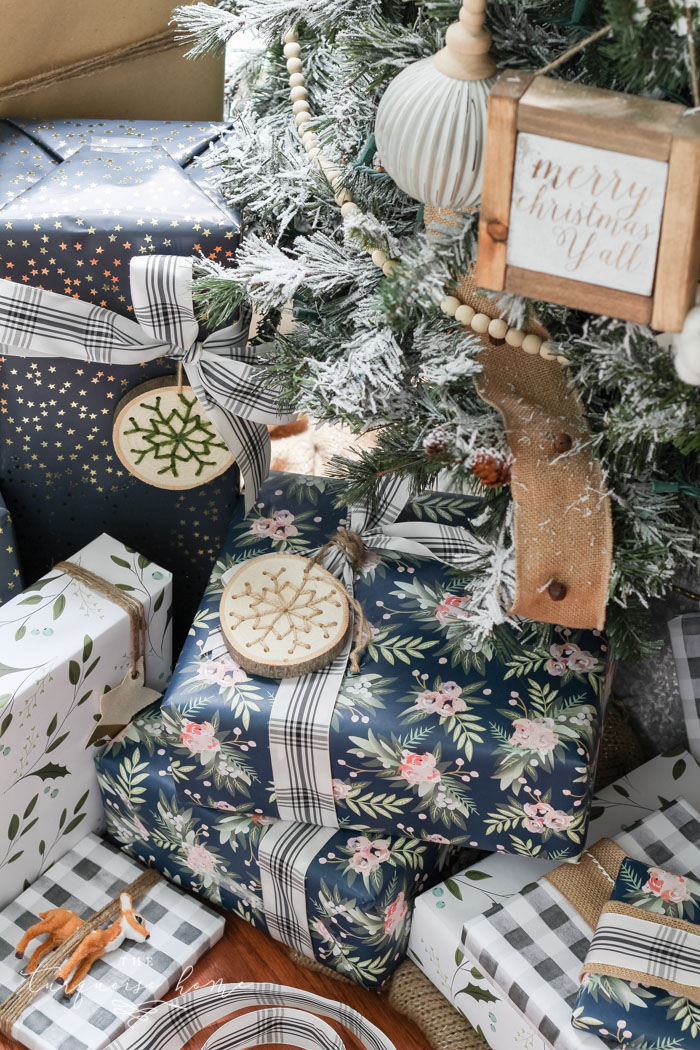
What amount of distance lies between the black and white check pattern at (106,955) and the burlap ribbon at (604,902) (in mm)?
304

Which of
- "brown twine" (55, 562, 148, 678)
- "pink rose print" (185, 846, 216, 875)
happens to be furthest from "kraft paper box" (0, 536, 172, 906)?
"pink rose print" (185, 846, 216, 875)

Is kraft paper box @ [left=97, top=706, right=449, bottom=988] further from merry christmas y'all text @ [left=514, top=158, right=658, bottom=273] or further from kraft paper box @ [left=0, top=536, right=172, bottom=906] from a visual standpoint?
merry christmas y'all text @ [left=514, top=158, right=658, bottom=273]

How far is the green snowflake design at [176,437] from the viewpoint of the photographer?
858 millimetres

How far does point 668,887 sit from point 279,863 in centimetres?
30

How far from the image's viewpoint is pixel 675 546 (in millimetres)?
642

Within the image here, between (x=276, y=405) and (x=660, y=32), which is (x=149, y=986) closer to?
(x=276, y=405)

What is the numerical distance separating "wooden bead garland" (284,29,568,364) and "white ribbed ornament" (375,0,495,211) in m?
0.07

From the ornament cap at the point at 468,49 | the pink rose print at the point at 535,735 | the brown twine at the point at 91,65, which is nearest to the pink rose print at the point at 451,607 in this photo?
the pink rose print at the point at 535,735

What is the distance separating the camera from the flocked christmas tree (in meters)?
0.54

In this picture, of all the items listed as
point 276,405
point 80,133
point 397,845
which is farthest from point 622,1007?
point 80,133

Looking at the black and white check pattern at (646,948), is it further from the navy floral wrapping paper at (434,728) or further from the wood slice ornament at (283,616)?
the wood slice ornament at (283,616)

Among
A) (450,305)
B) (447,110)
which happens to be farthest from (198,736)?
(447,110)

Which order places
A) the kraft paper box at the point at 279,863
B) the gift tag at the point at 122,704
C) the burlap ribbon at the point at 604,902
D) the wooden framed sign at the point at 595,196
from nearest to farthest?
the wooden framed sign at the point at 595,196 < the burlap ribbon at the point at 604,902 < the kraft paper box at the point at 279,863 < the gift tag at the point at 122,704

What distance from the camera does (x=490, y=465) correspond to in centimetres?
64
